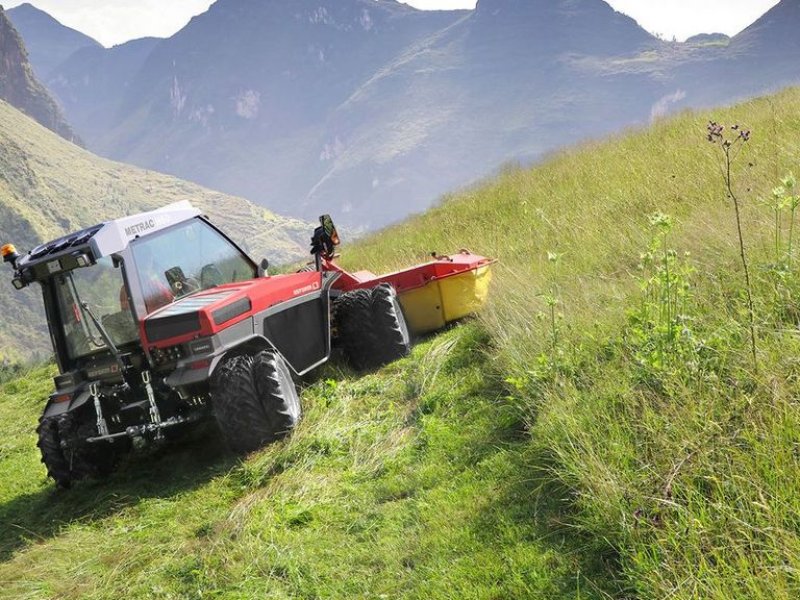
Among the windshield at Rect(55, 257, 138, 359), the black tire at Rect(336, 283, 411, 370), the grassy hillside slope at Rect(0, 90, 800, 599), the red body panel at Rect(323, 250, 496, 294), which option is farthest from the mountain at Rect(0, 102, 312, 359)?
the grassy hillside slope at Rect(0, 90, 800, 599)

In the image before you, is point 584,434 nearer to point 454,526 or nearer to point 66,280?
point 454,526

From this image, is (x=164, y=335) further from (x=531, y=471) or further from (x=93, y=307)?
(x=531, y=471)

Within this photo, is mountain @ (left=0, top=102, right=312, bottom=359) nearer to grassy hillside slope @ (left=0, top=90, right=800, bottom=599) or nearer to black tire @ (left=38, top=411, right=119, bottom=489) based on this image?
black tire @ (left=38, top=411, right=119, bottom=489)

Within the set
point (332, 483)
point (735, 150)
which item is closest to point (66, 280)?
point (332, 483)

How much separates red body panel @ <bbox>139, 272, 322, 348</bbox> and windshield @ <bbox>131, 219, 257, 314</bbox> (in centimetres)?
12

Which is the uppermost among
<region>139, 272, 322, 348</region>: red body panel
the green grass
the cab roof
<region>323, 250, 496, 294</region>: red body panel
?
the cab roof

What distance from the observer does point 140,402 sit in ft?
17.7

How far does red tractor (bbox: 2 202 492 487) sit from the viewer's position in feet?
17.3

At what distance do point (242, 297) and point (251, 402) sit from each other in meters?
0.90

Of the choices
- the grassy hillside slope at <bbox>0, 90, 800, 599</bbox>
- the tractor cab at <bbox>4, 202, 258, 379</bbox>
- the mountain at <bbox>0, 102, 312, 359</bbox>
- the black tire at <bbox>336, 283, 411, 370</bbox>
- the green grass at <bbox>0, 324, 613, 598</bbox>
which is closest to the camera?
the grassy hillside slope at <bbox>0, 90, 800, 599</bbox>

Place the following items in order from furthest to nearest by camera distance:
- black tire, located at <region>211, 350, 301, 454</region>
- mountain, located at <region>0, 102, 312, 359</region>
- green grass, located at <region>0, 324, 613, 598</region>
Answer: mountain, located at <region>0, 102, 312, 359</region> → black tire, located at <region>211, 350, 301, 454</region> → green grass, located at <region>0, 324, 613, 598</region>

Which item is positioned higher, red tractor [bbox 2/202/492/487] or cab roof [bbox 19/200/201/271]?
cab roof [bbox 19/200/201/271]

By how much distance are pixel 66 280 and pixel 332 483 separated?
2926 mm

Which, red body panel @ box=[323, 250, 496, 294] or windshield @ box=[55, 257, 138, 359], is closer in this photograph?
windshield @ box=[55, 257, 138, 359]
